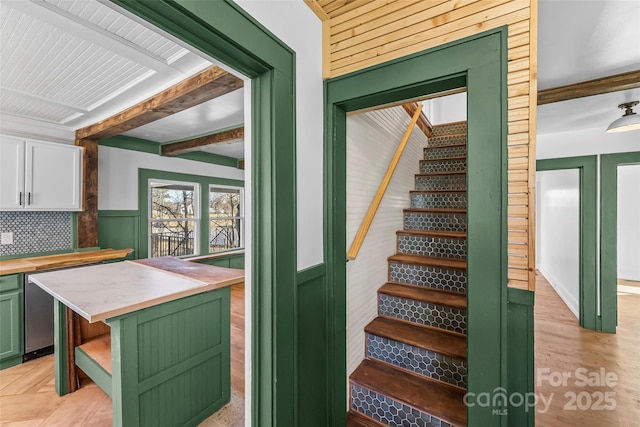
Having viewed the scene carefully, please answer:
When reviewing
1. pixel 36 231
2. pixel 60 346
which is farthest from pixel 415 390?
pixel 36 231

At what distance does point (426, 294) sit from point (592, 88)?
2353 millimetres

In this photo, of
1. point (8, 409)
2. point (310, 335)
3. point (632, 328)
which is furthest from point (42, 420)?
point (632, 328)

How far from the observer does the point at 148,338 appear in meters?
1.57

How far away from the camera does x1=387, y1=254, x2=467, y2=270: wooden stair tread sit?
226 cm

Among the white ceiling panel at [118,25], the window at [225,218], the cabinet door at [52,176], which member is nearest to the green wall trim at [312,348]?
the white ceiling panel at [118,25]

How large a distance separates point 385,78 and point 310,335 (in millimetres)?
1464

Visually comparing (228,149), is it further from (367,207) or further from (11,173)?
(367,207)

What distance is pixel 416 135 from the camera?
3422mm

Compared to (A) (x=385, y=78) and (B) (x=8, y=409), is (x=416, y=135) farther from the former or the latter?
(B) (x=8, y=409)

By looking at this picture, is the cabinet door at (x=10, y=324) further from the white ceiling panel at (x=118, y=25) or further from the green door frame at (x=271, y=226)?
the green door frame at (x=271, y=226)

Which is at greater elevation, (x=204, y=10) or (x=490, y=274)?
(x=204, y=10)

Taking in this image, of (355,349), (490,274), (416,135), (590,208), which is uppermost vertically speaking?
(416,135)

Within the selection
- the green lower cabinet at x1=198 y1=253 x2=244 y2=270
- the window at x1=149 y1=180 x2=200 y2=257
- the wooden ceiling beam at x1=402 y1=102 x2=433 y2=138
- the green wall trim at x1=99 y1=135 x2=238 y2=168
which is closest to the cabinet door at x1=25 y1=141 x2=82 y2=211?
the green wall trim at x1=99 y1=135 x2=238 y2=168

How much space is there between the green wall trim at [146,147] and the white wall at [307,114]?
144 inches
